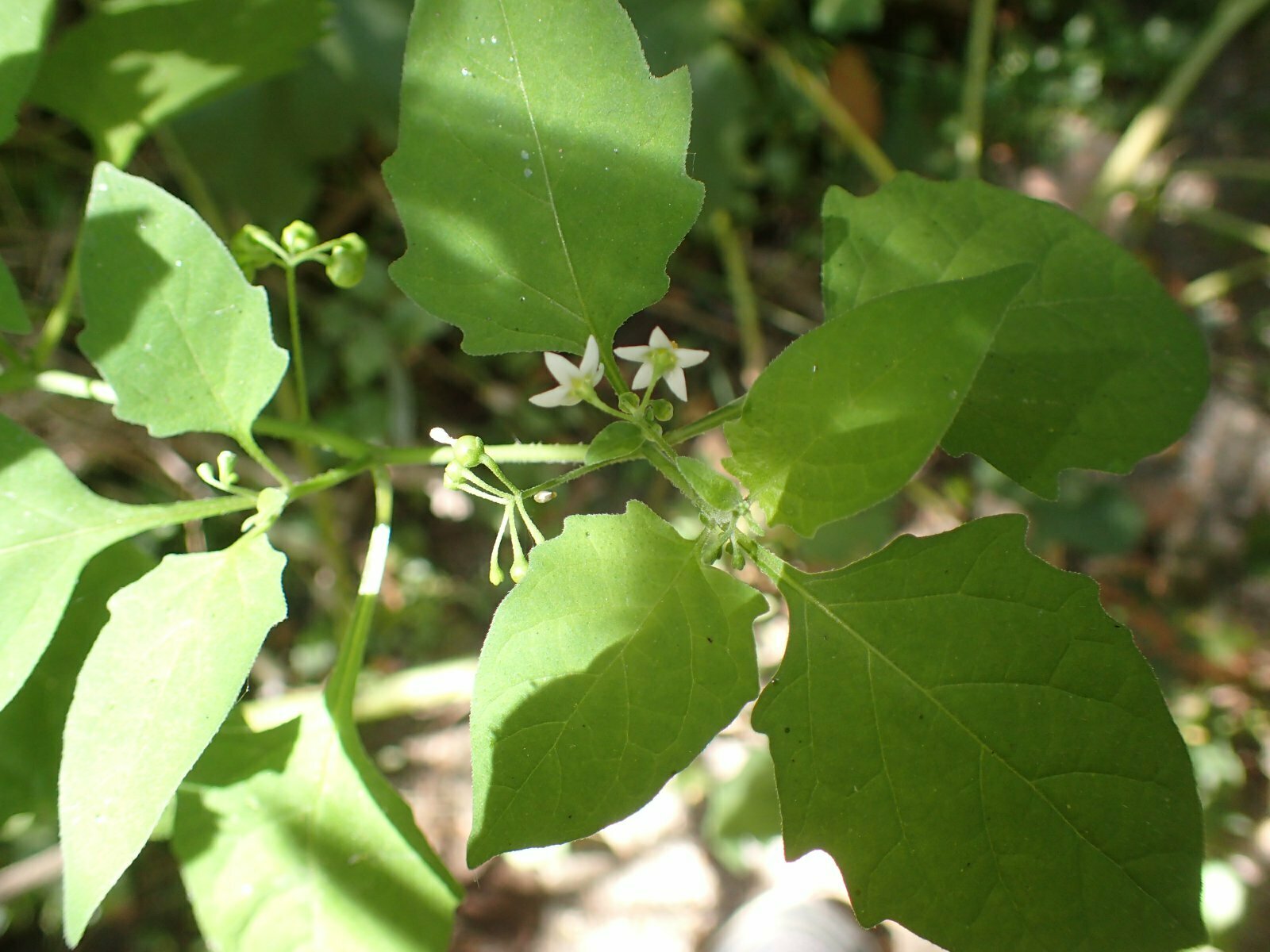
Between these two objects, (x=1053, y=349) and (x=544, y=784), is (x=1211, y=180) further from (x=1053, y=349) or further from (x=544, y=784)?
(x=544, y=784)

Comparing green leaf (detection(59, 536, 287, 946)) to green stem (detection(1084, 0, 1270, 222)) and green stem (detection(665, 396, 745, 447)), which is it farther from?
green stem (detection(1084, 0, 1270, 222))

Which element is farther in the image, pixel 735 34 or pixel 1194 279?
pixel 1194 279

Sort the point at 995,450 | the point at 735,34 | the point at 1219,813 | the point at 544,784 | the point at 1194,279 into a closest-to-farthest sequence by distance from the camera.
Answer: the point at 544,784 < the point at 995,450 < the point at 735,34 < the point at 1219,813 < the point at 1194,279

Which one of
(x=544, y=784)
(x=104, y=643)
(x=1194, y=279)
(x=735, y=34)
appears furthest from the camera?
(x=1194, y=279)

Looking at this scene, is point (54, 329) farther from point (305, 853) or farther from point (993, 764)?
point (993, 764)

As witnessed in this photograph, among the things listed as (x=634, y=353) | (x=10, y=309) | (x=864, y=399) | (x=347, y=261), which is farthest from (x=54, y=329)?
(x=864, y=399)

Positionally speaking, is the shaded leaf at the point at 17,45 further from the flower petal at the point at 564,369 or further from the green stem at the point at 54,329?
the flower petal at the point at 564,369

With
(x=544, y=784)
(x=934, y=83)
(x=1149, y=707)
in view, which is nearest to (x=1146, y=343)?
(x=1149, y=707)
